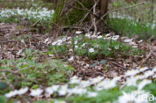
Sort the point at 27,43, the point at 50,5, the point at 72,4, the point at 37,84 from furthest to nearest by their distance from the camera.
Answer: the point at 50,5, the point at 72,4, the point at 27,43, the point at 37,84

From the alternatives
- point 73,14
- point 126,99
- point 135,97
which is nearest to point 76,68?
point 135,97

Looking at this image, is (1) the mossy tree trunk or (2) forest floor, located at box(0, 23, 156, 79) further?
(1) the mossy tree trunk

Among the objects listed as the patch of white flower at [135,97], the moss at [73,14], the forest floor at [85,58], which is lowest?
the forest floor at [85,58]

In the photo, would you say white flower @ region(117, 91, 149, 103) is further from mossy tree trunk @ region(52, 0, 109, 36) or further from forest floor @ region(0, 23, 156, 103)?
mossy tree trunk @ region(52, 0, 109, 36)

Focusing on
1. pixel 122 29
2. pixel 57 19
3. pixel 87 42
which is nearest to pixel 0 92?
pixel 87 42

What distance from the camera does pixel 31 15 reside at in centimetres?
927

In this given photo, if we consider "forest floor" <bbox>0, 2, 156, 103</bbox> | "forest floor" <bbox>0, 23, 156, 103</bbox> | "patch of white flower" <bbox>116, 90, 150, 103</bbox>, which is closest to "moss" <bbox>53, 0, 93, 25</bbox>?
"forest floor" <bbox>0, 2, 156, 103</bbox>

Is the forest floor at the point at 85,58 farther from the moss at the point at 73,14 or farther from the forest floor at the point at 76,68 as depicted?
the moss at the point at 73,14

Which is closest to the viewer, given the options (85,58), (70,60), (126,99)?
(126,99)

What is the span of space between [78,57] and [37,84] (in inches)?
61.1

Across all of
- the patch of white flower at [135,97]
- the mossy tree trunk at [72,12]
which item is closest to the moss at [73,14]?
the mossy tree trunk at [72,12]

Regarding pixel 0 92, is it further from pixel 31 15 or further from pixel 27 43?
pixel 31 15

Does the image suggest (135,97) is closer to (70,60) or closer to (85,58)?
(70,60)

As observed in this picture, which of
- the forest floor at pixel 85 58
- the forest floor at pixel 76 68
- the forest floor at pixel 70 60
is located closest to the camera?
the forest floor at pixel 76 68
